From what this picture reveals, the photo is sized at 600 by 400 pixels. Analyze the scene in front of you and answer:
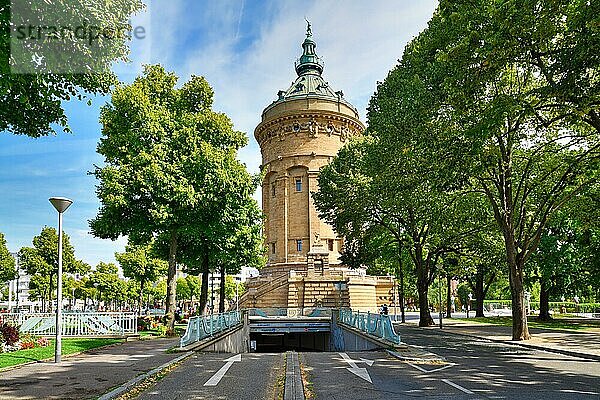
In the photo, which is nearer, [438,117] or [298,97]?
[438,117]

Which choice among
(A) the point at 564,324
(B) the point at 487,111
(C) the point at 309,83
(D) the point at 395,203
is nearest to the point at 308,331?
(D) the point at 395,203

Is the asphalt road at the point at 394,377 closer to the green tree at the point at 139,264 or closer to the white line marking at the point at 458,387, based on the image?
the white line marking at the point at 458,387

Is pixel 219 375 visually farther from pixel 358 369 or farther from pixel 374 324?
pixel 374 324

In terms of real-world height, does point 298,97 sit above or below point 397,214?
above

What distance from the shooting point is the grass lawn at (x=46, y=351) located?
14.1 metres

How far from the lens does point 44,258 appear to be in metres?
42.6

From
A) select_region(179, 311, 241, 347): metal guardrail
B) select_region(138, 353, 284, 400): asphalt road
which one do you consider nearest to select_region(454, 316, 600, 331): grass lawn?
select_region(179, 311, 241, 347): metal guardrail

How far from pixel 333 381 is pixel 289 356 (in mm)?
4936

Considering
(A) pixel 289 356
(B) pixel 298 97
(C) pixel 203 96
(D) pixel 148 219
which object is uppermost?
(B) pixel 298 97

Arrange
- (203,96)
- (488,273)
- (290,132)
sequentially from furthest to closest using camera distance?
(290,132)
(488,273)
(203,96)

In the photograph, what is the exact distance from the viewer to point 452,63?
16.7 meters

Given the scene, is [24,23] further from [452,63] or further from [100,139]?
[100,139]

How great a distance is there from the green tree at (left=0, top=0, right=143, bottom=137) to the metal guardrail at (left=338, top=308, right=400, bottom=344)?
527 inches

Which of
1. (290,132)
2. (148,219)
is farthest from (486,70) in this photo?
(290,132)
